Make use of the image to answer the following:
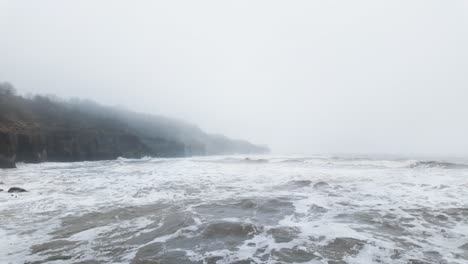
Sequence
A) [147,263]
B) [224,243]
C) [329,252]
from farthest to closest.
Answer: [224,243]
[329,252]
[147,263]

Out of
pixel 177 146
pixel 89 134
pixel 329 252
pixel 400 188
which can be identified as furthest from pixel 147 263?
pixel 177 146

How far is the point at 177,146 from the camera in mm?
103750

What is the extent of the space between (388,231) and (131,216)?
26.6ft

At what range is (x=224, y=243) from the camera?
6.91 meters

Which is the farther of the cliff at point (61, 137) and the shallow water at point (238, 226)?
the cliff at point (61, 137)

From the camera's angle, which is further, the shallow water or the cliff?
the cliff

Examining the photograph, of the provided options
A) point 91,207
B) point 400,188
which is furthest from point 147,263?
point 400,188

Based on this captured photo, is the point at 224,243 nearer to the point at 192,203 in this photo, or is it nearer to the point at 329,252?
the point at 329,252

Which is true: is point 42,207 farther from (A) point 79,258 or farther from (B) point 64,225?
(A) point 79,258

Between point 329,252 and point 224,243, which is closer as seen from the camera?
point 329,252

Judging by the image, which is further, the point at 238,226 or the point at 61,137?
the point at 61,137

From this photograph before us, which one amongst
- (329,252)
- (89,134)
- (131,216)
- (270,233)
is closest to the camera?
(329,252)

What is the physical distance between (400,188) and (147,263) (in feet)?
45.4

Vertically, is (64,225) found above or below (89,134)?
below
